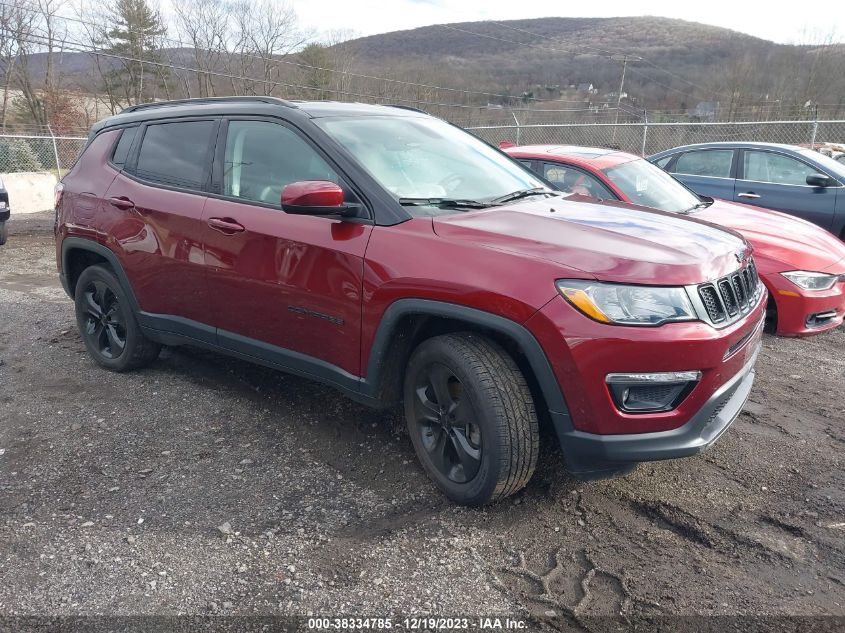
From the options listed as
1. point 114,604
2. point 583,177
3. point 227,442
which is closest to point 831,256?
point 583,177

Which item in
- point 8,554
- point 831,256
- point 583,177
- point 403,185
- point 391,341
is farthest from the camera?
point 583,177

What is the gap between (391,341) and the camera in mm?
2928

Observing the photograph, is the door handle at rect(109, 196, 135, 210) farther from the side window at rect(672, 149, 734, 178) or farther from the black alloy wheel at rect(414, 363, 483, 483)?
the side window at rect(672, 149, 734, 178)

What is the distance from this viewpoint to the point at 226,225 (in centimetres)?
348

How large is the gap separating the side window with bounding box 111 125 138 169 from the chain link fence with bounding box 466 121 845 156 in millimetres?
12584

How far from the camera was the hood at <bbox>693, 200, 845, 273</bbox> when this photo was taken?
5125mm

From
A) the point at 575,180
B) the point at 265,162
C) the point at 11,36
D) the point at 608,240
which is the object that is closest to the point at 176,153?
the point at 265,162

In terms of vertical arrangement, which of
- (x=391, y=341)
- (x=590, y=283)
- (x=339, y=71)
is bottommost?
(x=391, y=341)

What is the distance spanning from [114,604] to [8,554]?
63 cm

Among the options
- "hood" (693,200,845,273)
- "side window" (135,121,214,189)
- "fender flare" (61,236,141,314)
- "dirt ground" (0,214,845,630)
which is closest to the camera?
"dirt ground" (0,214,845,630)

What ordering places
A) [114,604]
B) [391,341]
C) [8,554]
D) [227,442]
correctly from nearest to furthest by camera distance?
[114,604]
[8,554]
[391,341]
[227,442]

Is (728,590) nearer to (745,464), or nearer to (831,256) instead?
(745,464)

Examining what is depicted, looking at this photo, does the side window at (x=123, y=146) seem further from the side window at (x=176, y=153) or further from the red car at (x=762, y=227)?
the red car at (x=762, y=227)

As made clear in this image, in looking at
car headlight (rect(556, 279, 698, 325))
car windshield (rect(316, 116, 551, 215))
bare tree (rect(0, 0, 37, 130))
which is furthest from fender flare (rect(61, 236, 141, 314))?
bare tree (rect(0, 0, 37, 130))
